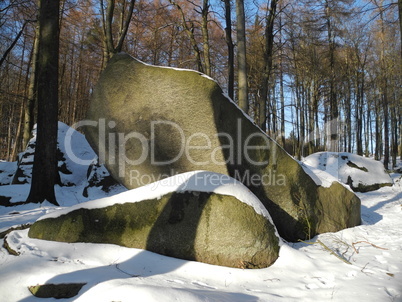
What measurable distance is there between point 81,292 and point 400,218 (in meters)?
5.56

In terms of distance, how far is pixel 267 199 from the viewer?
13.2ft

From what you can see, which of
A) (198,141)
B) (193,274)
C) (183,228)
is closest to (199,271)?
(193,274)

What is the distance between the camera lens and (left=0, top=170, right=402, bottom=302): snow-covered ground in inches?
79.3

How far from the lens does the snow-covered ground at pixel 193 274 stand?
2014mm

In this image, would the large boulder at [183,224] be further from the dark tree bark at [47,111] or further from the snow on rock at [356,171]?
the snow on rock at [356,171]

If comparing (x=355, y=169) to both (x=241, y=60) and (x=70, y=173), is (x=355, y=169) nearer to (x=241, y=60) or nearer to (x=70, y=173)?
(x=241, y=60)

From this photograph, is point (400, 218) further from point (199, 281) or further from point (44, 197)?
point (44, 197)

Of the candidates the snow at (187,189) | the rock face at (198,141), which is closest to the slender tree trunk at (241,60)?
the rock face at (198,141)

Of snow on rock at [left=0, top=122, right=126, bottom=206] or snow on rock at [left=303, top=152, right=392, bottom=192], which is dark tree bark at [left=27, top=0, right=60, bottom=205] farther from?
snow on rock at [left=303, top=152, right=392, bottom=192]

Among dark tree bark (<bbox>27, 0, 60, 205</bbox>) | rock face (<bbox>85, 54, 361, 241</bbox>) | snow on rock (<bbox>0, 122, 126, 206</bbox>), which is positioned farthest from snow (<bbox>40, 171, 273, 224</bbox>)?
snow on rock (<bbox>0, 122, 126, 206</bbox>)

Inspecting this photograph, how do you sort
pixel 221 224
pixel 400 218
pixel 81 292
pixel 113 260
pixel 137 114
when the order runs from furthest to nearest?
pixel 400 218, pixel 137 114, pixel 221 224, pixel 113 260, pixel 81 292

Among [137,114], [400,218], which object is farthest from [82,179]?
A: [400,218]

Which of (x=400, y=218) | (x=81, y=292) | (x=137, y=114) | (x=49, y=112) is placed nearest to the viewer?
(x=81, y=292)

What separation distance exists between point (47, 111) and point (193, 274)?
4.60 meters
